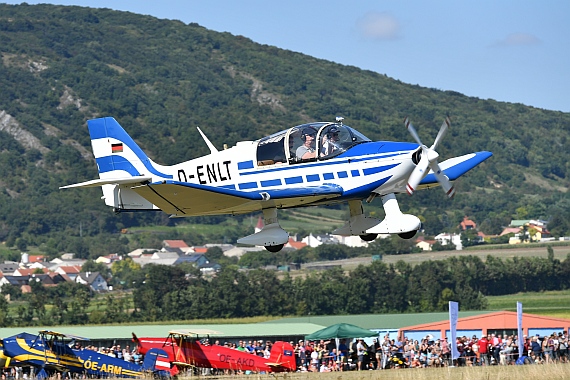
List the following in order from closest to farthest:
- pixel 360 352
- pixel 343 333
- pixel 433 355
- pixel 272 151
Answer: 1. pixel 272 151
2. pixel 360 352
3. pixel 433 355
4. pixel 343 333

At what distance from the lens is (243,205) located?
24.4 m

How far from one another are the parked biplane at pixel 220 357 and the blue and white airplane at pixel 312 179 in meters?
7.80

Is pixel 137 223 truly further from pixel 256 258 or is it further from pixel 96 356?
pixel 96 356

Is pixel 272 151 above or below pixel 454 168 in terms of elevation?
above

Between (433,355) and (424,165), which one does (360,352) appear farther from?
(424,165)

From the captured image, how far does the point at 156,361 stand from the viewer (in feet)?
104

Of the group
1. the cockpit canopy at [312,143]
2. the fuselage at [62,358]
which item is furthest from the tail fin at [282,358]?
the cockpit canopy at [312,143]

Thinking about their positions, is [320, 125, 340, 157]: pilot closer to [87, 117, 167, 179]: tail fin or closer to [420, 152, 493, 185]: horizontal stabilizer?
[420, 152, 493, 185]: horizontal stabilizer

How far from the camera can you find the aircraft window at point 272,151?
23969 mm

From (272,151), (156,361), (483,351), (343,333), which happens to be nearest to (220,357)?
(156,361)

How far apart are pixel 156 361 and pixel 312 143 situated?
449 inches

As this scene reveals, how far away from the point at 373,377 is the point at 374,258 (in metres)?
74.1

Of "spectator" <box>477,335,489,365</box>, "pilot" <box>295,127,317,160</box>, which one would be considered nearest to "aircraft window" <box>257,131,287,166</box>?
"pilot" <box>295,127,317,160</box>

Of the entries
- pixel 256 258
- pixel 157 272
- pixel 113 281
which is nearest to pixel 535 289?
pixel 157 272
